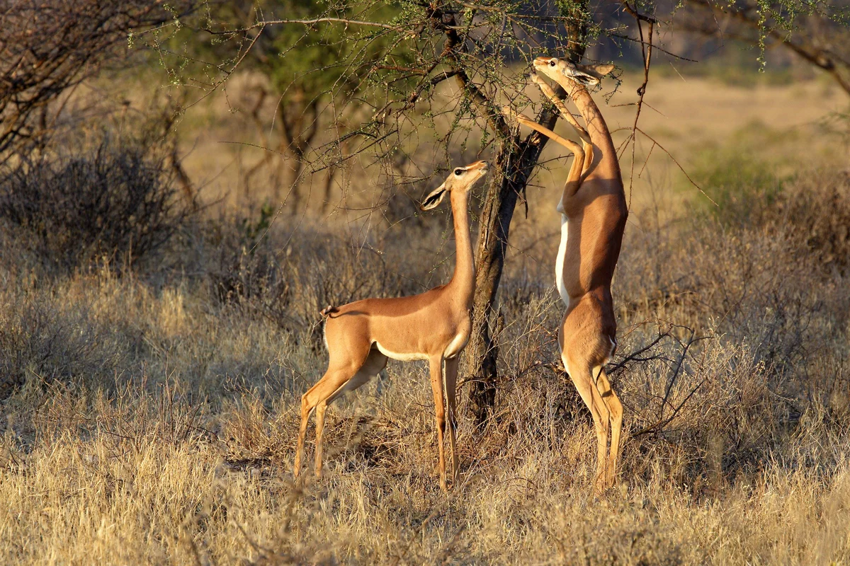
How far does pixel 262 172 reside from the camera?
55.6ft

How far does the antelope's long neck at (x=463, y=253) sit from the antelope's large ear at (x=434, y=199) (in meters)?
0.08

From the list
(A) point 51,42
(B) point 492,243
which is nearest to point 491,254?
(B) point 492,243

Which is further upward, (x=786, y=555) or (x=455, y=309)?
(x=455, y=309)

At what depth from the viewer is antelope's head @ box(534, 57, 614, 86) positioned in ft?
13.9

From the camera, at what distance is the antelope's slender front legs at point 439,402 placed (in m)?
4.29

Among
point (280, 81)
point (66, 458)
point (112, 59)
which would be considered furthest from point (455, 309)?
point (280, 81)

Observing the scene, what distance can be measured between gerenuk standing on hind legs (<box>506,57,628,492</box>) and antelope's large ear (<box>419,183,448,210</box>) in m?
0.51

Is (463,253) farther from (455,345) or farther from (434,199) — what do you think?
(455,345)

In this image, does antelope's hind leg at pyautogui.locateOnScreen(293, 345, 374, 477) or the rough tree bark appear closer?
antelope's hind leg at pyautogui.locateOnScreen(293, 345, 374, 477)

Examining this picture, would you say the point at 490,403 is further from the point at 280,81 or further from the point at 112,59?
the point at 280,81

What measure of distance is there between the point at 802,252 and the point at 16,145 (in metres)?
8.11

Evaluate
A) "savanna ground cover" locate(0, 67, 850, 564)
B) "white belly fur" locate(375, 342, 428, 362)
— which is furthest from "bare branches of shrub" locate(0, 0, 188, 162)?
"white belly fur" locate(375, 342, 428, 362)

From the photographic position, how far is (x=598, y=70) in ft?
14.1

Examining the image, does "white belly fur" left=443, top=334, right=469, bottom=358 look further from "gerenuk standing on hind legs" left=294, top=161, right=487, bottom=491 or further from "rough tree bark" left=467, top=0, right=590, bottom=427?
"rough tree bark" left=467, top=0, right=590, bottom=427
